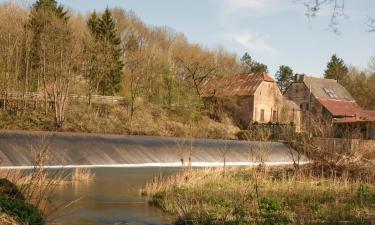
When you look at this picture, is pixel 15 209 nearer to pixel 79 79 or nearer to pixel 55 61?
pixel 55 61

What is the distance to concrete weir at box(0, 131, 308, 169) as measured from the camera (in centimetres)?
2370

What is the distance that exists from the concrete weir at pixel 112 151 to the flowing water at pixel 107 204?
9.97ft

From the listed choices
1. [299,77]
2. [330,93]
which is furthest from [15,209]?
[330,93]

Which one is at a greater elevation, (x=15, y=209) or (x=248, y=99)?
(x=248, y=99)

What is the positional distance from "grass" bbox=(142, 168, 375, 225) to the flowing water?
554 millimetres

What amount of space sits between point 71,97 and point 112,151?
45.4ft

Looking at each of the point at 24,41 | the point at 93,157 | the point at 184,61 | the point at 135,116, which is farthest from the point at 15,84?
the point at 184,61

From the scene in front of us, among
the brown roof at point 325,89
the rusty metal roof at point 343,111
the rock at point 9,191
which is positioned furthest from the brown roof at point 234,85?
the rock at point 9,191

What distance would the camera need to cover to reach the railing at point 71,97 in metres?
37.3

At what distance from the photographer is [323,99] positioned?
213 feet

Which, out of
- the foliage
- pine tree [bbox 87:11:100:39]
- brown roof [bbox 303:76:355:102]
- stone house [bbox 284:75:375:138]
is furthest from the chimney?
the foliage

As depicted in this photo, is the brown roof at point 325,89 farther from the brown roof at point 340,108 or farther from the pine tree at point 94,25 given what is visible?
the pine tree at point 94,25

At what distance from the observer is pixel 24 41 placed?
40344 mm

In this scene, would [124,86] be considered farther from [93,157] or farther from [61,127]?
[93,157]
